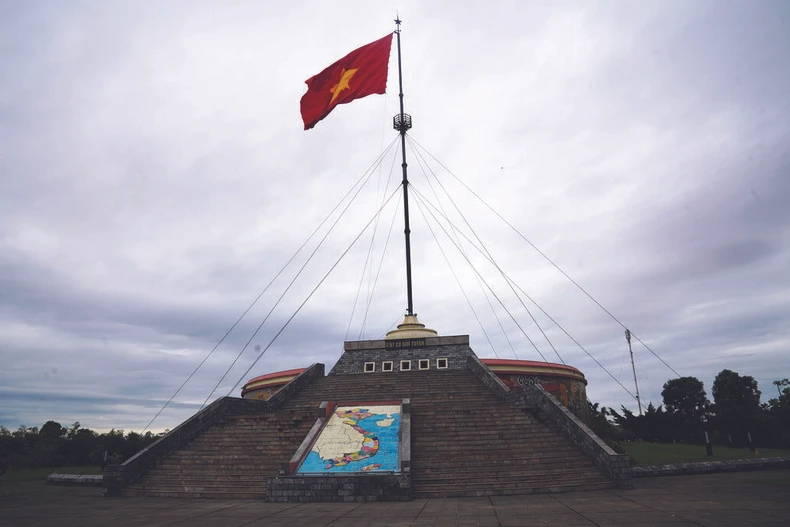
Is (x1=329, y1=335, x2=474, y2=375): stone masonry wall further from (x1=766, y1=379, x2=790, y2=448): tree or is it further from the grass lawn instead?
(x1=766, y1=379, x2=790, y2=448): tree

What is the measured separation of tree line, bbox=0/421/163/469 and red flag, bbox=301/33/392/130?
1884cm

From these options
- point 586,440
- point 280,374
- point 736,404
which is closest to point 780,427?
point 736,404

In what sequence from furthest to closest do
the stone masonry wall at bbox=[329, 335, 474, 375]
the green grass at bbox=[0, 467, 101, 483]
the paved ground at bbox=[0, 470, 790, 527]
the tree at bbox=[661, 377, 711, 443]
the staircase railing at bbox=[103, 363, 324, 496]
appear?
the tree at bbox=[661, 377, 711, 443] < the stone masonry wall at bbox=[329, 335, 474, 375] < the green grass at bbox=[0, 467, 101, 483] < the staircase railing at bbox=[103, 363, 324, 496] < the paved ground at bbox=[0, 470, 790, 527]

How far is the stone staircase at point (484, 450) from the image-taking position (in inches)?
522

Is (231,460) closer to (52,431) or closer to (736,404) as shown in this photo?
(52,431)

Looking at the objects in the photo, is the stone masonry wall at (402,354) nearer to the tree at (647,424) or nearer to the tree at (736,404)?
the tree at (647,424)

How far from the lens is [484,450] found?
595 inches

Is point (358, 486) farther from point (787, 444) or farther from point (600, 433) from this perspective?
point (787, 444)

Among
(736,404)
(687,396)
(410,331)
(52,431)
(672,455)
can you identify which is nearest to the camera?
(672,455)

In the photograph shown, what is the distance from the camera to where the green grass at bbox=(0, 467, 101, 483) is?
810 inches

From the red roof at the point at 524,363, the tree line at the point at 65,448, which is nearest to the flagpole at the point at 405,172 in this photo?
the red roof at the point at 524,363

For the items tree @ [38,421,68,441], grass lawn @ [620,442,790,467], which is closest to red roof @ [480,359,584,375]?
grass lawn @ [620,442,790,467]

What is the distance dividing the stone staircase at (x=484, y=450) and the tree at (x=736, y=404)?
1808 centimetres

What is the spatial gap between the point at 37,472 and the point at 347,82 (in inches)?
957
